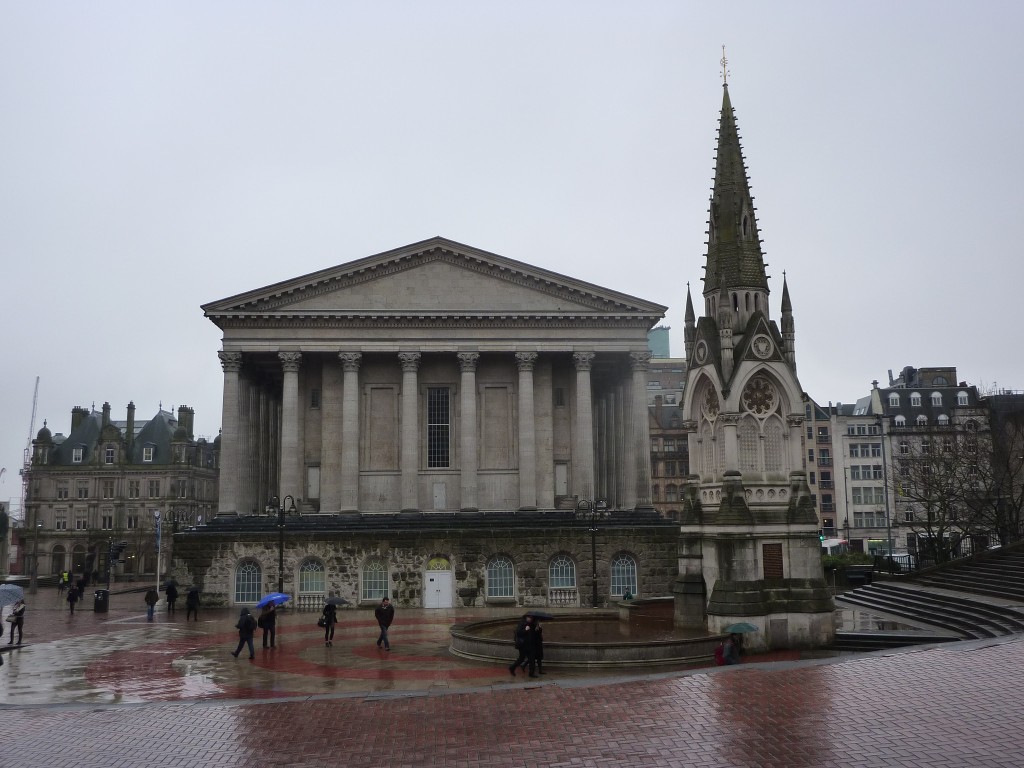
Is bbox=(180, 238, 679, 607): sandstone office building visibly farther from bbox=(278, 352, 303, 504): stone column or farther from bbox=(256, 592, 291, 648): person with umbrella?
bbox=(256, 592, 291, 648): person with umbrella

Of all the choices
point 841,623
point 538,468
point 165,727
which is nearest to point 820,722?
point 165,727

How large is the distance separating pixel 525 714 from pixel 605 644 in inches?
245

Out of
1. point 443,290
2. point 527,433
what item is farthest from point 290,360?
point 527,433

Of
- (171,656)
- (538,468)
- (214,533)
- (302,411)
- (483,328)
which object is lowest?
(171,656)

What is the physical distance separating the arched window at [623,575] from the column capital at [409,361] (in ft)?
53.6

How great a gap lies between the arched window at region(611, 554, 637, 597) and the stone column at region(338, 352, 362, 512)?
1541 centimetres

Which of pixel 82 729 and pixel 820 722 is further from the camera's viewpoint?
pixel 82 729

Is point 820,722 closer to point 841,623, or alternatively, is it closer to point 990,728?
point 990,728

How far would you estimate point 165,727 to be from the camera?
16.3 m

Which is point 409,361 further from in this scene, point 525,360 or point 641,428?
point 641,428

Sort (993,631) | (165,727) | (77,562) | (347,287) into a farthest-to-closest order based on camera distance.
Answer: (77,562), (347,287), (993,631), (165,727)

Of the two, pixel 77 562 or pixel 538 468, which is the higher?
pixel 538 468

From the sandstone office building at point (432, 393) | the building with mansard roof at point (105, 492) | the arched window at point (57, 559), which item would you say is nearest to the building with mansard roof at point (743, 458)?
the sandstone office building at point (432, 393)

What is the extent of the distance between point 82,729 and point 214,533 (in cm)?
3241
